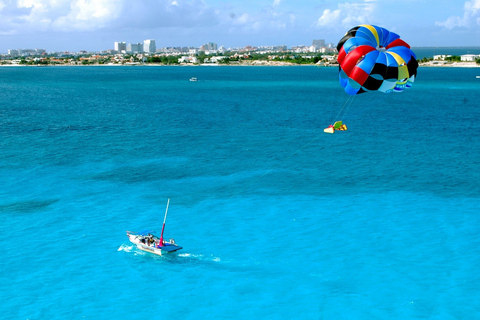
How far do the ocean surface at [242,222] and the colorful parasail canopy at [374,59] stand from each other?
1169cm

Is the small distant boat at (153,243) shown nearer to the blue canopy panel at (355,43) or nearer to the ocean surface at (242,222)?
the ocean surface at (242,222)

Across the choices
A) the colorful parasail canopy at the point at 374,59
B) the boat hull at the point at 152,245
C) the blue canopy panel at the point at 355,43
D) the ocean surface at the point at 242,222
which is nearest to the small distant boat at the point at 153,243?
the boat hull at the point at 152,245

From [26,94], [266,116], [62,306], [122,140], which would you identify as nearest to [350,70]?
[62,306]

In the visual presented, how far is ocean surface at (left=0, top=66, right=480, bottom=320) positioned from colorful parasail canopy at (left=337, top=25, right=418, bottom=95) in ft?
38.4

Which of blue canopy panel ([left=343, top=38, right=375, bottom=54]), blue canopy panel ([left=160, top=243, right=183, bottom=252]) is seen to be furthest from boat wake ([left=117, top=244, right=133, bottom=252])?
blue canopy panel ([left=343, top=38, right=375, bottom=54])

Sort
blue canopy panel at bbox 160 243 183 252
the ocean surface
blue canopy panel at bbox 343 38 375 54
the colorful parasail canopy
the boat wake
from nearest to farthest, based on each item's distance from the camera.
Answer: the ocean surface
blue canopy panel at bbox 160 243 183 252
the boat wake
the colorful parasail canopy
blue canopy panel at bbox 343 38 375 54

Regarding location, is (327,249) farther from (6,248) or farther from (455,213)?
(6,248)

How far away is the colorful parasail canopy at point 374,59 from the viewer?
132 ft

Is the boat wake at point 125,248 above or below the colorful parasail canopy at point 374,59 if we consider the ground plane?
below

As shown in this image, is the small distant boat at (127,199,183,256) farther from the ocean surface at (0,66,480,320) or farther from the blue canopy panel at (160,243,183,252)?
the ocean surface at (0,66,480,320)

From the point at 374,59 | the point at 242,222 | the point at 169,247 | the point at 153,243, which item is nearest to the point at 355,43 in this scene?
the point at 374,59

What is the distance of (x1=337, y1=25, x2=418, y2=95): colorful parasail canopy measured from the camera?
1582 inches

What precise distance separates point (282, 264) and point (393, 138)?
49998 millimetres

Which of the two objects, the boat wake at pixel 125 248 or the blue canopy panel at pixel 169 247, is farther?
the boat wake at pixel 125 248
